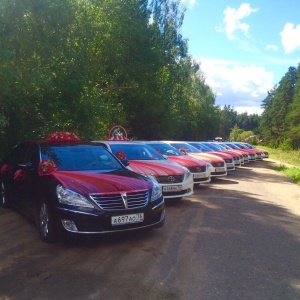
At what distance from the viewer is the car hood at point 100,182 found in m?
5.69

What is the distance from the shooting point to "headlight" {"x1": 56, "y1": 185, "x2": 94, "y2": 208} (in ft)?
18.1

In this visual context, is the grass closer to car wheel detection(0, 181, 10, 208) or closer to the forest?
the forest

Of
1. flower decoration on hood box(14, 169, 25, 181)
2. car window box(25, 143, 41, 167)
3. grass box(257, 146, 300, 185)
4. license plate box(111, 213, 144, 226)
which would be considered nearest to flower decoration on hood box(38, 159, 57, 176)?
car window box(25, 143, 41, 167)

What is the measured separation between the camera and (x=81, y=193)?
5582 millimetres

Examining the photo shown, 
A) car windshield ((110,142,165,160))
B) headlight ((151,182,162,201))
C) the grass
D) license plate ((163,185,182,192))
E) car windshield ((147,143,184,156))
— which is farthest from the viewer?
the grass

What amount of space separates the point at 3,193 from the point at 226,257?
5.59m

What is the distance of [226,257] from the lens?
5.38 m

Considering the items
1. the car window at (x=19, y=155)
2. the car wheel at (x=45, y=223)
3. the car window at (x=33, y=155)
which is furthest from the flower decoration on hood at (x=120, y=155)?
the car wheel at (x=45, y=223)

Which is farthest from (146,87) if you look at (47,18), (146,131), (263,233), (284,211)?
(263,233)

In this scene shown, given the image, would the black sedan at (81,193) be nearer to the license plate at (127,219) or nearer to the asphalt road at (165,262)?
the license plate at (127,219)

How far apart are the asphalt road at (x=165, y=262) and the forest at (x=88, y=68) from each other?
387 cm

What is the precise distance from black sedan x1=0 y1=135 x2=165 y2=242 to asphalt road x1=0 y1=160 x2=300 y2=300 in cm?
35

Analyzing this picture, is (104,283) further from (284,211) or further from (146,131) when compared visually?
(146,131)

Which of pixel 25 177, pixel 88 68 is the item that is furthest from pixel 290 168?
pixel 25 177
